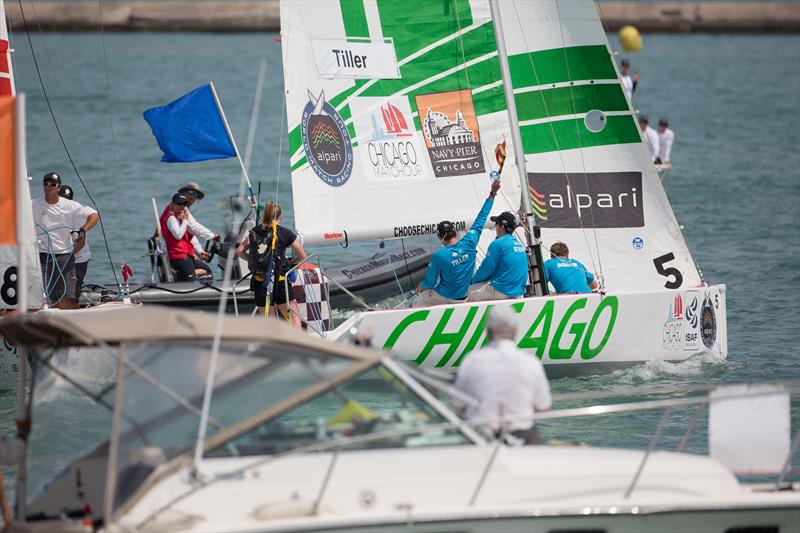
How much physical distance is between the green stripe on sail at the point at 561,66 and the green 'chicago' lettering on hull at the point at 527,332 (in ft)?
9.00

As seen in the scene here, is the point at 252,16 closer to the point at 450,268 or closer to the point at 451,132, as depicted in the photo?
the point at 451,132

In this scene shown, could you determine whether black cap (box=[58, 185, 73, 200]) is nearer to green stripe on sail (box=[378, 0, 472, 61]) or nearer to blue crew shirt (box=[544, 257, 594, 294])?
green stripe on sail (box=[378, 0, 472, 61])

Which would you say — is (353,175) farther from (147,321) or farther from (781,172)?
(781,172)

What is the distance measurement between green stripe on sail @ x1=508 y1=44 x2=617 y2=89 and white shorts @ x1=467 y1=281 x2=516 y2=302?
2.49m

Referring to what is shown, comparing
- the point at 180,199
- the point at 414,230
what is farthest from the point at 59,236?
the point at 414,230

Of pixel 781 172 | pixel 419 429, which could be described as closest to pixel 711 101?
pixel 781 172

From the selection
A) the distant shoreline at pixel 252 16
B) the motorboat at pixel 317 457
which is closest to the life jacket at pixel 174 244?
the motorboat at pixel 317 457

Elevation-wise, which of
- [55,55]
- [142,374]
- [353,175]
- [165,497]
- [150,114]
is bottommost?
[165,497]

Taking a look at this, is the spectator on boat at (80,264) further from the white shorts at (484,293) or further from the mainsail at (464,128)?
the white shorts at (484,293)

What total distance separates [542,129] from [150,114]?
13.5ft

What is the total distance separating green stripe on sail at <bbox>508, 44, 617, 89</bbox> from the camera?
1350 cm

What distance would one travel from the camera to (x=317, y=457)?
6.80 meters

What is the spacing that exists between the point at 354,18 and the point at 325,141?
1246 millimetres

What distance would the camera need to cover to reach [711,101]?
3869 centimetres
